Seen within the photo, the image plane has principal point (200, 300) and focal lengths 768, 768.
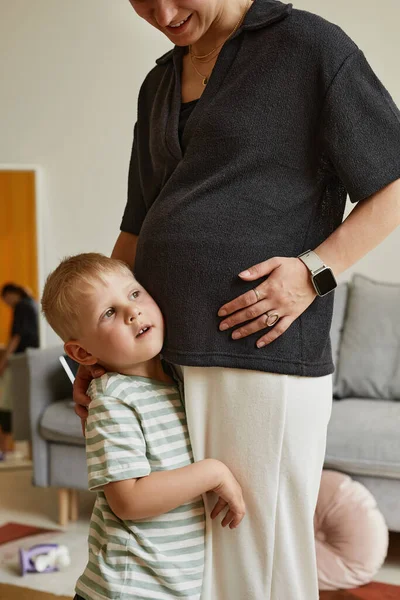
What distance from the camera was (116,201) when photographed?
3816mm

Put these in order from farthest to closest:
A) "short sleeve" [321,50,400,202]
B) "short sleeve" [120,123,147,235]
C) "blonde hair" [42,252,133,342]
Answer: "short sleeve" [120,123,147,235] < "blonde hair" [42,252,133,342] < "short sleeve" [321,50,400,202]

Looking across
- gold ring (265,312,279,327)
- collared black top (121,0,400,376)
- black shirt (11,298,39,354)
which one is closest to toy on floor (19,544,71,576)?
black shirt (11,298,39,354)

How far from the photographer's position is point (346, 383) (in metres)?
3.01

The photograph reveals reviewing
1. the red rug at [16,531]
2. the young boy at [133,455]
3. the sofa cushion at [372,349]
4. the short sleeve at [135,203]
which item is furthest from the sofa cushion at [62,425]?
the young boy at [133,455]

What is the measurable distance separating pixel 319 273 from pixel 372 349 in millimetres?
1963

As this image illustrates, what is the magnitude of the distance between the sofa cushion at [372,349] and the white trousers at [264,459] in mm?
1845

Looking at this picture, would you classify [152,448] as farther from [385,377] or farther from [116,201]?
[116,201]

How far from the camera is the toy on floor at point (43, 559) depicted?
2613 millimetres

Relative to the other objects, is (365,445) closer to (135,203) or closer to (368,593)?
(368,593)

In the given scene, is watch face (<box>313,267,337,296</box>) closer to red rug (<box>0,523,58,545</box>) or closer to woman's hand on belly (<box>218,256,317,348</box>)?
woman's hand on belly (<box>218,256,317,348</box>)

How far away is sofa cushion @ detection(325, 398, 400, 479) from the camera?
2502 mm

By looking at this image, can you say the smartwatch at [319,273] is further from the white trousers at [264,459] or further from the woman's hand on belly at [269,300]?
the white trousers at [264,459]

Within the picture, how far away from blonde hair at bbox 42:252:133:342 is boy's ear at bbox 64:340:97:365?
12 mm

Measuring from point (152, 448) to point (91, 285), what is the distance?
0.27 metres
